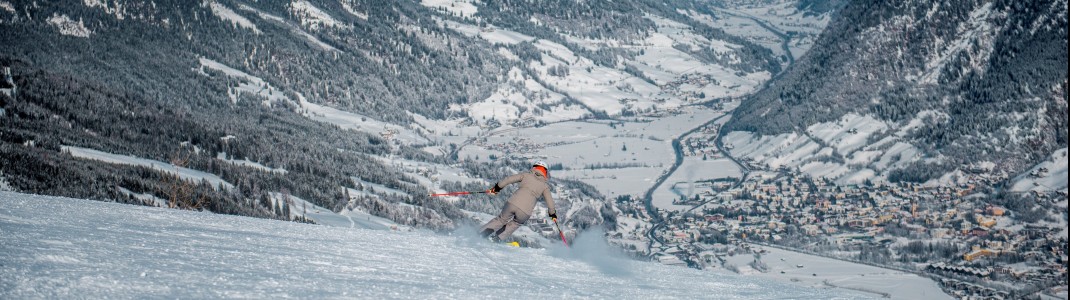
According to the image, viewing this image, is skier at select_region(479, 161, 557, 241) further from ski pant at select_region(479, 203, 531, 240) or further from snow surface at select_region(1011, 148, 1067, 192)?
snow surface at select_region(1011, 148, 1067, 192)

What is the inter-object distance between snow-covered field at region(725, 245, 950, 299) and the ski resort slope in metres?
49.2

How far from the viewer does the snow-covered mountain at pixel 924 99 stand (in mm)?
126250

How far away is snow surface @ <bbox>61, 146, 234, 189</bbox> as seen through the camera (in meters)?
67.8

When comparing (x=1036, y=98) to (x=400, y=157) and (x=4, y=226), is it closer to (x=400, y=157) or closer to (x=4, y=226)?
(x=400, y=157)

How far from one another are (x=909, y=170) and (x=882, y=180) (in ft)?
14.0

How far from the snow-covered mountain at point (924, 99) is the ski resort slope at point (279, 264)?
11293cm

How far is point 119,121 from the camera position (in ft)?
306

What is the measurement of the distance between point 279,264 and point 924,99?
15096 cm

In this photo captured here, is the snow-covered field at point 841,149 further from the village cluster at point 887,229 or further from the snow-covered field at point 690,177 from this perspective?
Result: the snow-covered field at point 690,177

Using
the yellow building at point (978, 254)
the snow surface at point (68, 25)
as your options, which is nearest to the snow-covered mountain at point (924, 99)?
the yellow building at point (978, 254)

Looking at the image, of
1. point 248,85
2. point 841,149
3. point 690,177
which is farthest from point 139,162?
point 841,149

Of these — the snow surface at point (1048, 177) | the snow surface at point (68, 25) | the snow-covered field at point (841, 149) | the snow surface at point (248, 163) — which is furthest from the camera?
the snow surface at point (68, 25)

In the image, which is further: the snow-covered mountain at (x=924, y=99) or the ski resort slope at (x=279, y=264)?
the snow-covered mountain at (x=924, y=99)

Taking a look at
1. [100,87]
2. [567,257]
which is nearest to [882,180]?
[100,87]
